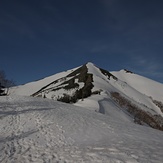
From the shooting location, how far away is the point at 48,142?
11.4m

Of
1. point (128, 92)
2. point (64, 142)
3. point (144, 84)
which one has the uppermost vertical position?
point (144, 84)

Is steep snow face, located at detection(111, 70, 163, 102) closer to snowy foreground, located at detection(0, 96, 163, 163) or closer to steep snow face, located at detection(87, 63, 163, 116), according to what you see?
steep snow face, located at detection(87, 63, 163, 116)

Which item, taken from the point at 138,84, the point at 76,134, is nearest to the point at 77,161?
the point at 76,134

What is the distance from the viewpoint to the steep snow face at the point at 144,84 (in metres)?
87.5

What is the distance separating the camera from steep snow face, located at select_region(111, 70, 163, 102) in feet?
287

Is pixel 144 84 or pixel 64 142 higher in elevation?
pixel 144 84

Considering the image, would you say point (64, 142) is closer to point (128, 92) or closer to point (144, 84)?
point (128, 92)

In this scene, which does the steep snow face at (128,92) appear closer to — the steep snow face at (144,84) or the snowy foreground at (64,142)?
the steep snow face at (144,84)

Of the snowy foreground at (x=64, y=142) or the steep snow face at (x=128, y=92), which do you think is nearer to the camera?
the snowy foreground at (x=64, y=142)

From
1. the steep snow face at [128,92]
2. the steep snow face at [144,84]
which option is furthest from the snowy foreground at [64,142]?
the steep snow face at [144,84]

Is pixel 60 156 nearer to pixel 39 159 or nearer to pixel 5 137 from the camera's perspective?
pixel 39 159

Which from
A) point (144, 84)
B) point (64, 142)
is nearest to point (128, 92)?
point (144, 84)

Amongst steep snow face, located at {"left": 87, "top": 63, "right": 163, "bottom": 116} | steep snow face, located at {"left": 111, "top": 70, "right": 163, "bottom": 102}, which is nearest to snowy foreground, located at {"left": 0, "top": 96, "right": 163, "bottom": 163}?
steep snow face, located at {"left": 87, "top": 63, "right": 163, "bottom": 116}

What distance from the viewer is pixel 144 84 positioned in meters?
99.8
